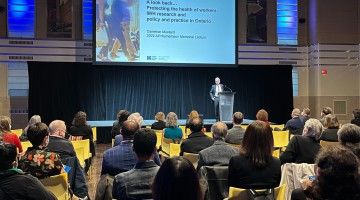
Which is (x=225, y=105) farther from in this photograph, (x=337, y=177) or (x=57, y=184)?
(x=337, y=177)

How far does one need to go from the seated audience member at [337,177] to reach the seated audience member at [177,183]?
50 cm

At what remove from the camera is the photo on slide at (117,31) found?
11.8 meters

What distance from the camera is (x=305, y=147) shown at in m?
4.13

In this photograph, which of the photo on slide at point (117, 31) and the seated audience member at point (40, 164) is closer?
the seated audience member at point (40, 164)

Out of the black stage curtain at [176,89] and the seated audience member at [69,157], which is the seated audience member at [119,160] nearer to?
the seated audience member at [69,157]

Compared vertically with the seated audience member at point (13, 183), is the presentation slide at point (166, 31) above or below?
above

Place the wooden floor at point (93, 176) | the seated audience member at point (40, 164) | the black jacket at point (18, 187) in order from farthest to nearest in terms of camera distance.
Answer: the wooden floor at point (93, 176)
the seated audience member at point (40, 164)
the black jacket at point (18, 187)

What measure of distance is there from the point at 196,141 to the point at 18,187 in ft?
8.73

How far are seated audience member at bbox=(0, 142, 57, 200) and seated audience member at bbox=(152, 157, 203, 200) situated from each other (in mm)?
881

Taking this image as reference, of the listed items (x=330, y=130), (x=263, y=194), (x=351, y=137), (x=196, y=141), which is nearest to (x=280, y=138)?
(x=330, y=130)

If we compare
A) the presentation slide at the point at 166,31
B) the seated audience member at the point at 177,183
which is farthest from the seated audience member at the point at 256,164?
the presentation slide at the point at 166,31

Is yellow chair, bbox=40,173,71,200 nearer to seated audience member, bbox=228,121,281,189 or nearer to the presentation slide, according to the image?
seated audience member, bbox=228,121,281,189

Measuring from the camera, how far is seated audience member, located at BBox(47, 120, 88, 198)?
4.00 meters

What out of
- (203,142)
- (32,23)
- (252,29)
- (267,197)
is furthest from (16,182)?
(252,29)
